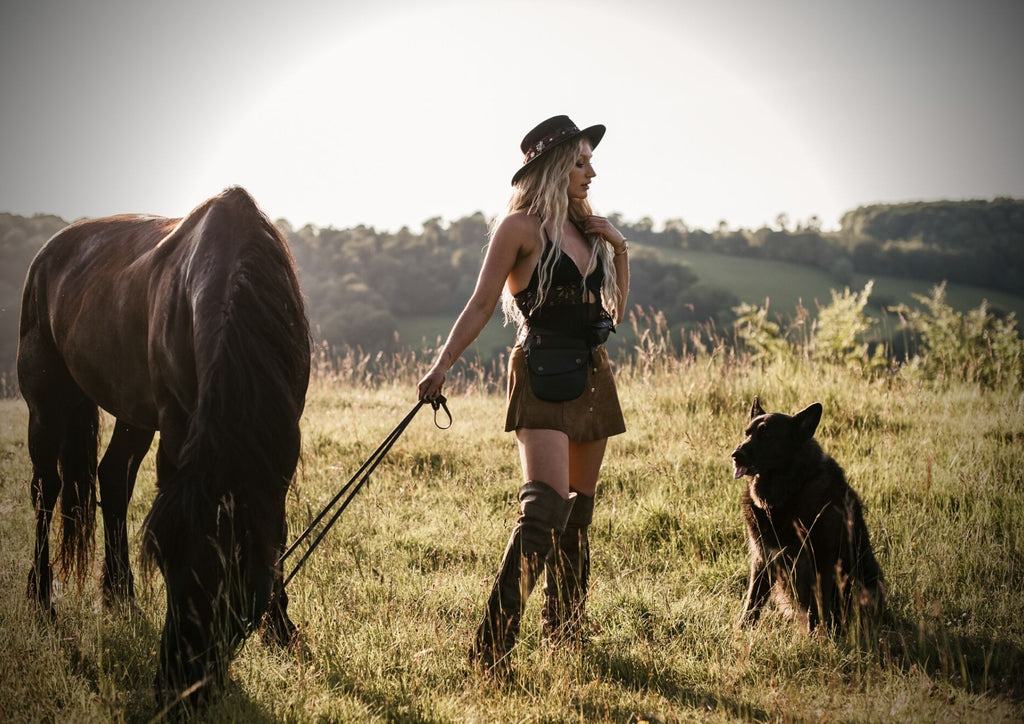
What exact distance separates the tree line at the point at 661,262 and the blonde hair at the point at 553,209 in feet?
123

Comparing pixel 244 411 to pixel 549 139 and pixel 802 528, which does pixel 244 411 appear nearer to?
pixel 549 139

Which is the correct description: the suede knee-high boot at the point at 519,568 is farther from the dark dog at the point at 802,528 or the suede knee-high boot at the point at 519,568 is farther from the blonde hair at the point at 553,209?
the dark dog at the point at 802,528

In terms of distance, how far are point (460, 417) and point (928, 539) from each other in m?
4.56

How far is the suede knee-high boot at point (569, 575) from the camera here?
130 inches

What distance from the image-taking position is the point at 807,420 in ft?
11.8

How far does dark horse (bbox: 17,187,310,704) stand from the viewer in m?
2.21

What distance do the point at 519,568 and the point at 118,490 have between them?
2901mm

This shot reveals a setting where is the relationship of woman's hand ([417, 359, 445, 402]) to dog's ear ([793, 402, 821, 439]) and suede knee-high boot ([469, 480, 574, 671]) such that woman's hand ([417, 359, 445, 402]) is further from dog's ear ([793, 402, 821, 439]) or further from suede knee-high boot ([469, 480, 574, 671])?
dog's ear ([793, 402, 821, 439])

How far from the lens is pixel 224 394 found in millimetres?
2482

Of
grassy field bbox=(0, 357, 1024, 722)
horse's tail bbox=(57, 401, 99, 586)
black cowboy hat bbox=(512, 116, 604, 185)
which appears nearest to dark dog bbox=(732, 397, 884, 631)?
grassy field bbox=(0, 357, 1024, 722)

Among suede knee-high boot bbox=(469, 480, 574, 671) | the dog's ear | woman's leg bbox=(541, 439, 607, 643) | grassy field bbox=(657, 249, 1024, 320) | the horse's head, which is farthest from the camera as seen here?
grassy field bbox=(657, 249, 1024, 320)

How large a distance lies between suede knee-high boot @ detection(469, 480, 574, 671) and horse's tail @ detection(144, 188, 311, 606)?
0.92 metres

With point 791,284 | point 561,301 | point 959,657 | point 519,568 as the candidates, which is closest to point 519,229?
point 561,301

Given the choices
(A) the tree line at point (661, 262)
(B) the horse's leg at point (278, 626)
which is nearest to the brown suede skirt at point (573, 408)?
(B) the horse's leg at point (278, 626)
